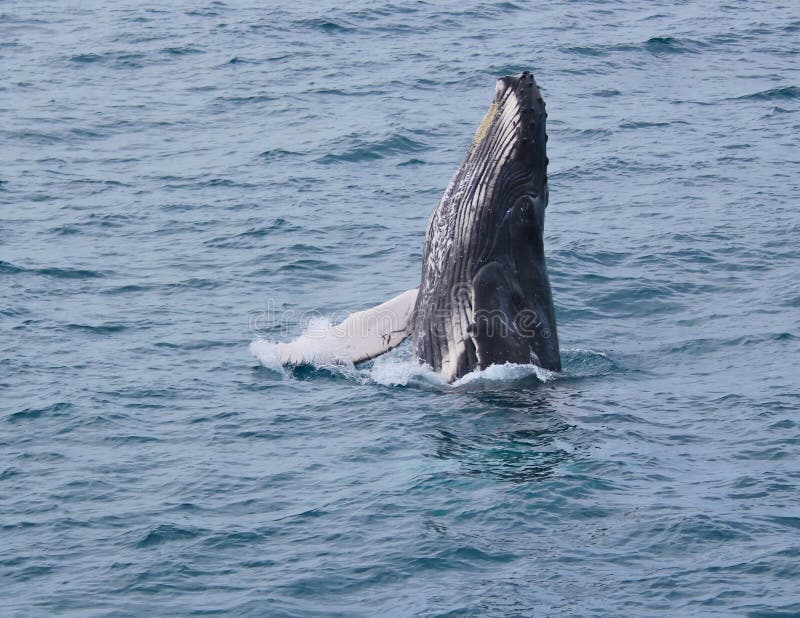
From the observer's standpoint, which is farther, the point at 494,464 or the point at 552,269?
the point at 552,269

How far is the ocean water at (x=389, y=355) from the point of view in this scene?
12.7 meters

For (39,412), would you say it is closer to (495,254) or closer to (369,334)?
(369,334)

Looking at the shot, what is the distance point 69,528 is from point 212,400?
3.92 m

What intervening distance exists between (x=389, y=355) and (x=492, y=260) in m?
3.00

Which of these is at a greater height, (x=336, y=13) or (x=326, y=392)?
(x=336, y=13)

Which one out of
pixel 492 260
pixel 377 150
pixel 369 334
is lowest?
pixel 369 334

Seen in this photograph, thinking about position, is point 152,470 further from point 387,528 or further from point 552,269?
point 552,269

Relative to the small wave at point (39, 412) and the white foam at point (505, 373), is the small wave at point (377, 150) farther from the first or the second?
the white foam at point (505, 373)

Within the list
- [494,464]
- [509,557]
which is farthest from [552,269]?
[509,557]

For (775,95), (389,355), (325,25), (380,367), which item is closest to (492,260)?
(380,367)

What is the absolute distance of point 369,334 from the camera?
17.0m

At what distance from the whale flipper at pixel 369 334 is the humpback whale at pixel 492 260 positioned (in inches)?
1.0

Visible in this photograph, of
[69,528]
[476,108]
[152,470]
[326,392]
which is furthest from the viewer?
[476,108]

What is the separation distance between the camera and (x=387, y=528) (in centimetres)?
1335
